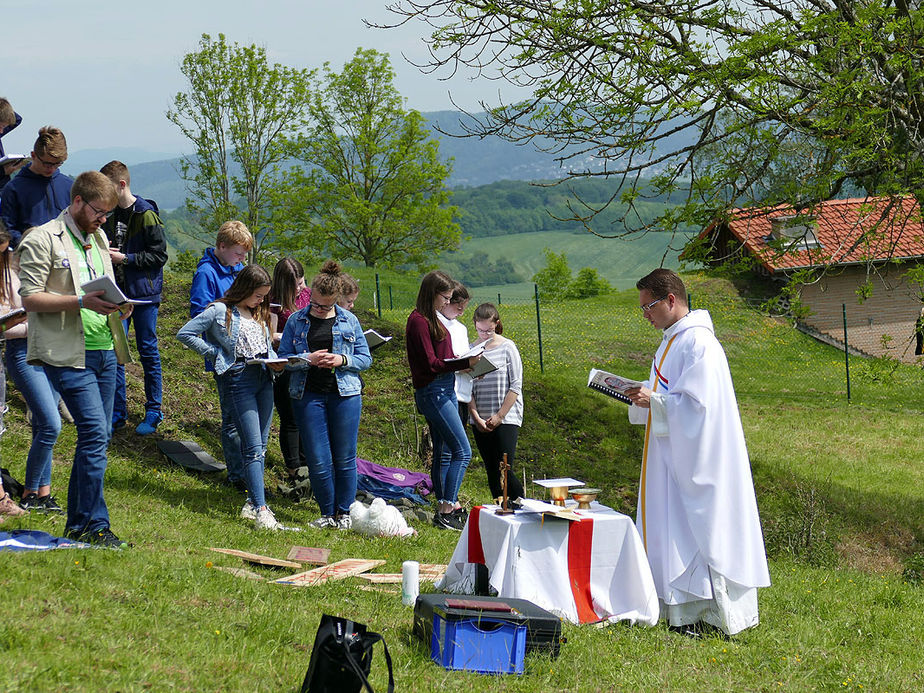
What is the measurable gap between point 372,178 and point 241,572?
118 feet

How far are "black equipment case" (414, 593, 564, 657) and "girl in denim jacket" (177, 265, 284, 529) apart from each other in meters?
2.82

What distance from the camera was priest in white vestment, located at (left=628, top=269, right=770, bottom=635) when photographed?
5891 mm

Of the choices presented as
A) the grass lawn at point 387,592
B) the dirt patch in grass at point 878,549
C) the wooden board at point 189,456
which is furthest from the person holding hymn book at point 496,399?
the dirt patch in grass at point 878,549

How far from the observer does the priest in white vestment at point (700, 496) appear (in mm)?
5891

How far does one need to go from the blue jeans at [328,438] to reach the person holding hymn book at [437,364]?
27.0 inches

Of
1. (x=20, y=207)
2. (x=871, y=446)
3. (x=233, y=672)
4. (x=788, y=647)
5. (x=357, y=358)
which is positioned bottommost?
(x=871, y=446)

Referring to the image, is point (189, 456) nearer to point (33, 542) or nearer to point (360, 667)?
point (33, 542)

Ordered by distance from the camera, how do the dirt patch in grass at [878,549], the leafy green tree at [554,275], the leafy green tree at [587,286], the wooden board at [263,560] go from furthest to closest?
the leafy green tree at [554,275] → the leafy green tree at [587,286] → the dirt patch in grass at [878,549] → the wooden board at [263,560]

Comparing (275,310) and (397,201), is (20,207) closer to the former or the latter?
(275,310)

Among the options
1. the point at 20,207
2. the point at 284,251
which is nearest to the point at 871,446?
the point at 20,207

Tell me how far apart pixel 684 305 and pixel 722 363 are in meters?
0.48

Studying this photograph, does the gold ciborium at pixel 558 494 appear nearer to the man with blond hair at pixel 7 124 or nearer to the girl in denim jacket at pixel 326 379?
the girl in denim jacket at pixel 326 379

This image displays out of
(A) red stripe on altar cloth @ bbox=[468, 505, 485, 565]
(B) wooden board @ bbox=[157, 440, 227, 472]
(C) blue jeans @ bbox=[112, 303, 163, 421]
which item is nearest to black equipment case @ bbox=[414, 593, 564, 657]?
(A) red stripe on altar cloth @ bbox=[468, 505, 485, 565]

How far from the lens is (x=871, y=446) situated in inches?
695
